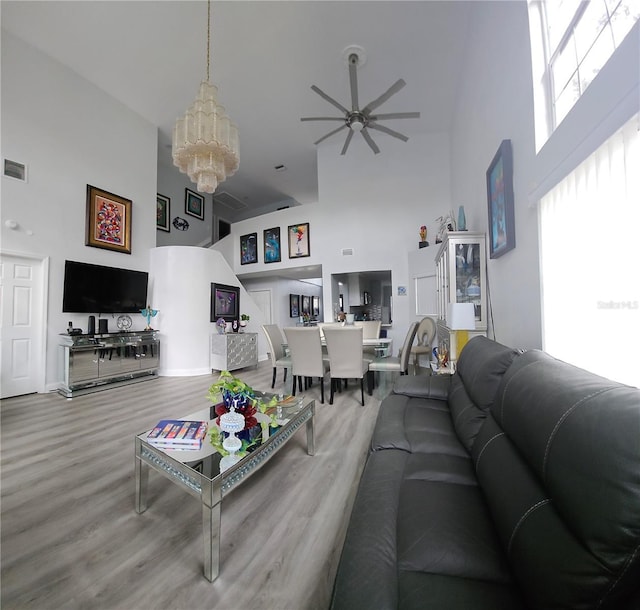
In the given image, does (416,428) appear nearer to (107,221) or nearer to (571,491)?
(571,491)

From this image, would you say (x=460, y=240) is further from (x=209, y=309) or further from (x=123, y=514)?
(x=209, y=309)

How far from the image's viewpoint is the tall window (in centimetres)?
121

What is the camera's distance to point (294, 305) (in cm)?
970

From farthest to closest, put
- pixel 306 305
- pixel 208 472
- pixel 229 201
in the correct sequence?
pixel 306 305 < pixel 229 201 < pixel 208 472

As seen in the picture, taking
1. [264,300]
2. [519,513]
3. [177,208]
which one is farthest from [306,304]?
[519,513]

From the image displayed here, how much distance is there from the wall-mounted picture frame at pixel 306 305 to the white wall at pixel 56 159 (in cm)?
584

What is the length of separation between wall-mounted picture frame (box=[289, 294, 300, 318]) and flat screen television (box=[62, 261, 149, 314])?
498 cm

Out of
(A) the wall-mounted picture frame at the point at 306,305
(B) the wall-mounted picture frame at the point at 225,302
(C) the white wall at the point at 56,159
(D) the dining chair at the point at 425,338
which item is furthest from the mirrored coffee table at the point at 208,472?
(A) the wall-mounted picture frame at the point at 306,305

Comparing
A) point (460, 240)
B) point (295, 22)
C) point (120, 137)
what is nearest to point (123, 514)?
point (460, 240)

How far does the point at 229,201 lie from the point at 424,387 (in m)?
9.10

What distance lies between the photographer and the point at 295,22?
3.64 m

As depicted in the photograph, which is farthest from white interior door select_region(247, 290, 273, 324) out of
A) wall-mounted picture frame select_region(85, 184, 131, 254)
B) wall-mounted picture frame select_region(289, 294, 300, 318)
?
wall-mounted picture frame select_region(85, 184, 131, 254)

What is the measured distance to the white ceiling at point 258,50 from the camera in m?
3.50

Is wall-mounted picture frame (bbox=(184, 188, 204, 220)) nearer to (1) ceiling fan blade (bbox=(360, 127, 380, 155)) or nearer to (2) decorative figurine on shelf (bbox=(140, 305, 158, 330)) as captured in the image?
(2) decorative figurine on shelf (bbox=(140, 305, 158, 330))
